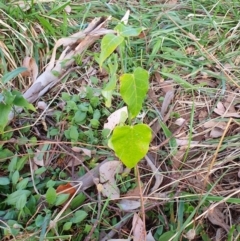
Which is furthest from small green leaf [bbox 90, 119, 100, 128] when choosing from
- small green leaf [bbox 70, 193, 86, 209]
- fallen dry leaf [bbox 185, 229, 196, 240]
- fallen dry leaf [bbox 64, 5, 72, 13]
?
fallen dry leaf [bbox 64, 5, 72, 13]

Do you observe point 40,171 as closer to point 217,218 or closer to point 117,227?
point 117,227

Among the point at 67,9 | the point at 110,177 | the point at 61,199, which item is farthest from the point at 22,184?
the point at 67,9

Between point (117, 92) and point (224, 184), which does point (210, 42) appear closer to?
point (117, 92)

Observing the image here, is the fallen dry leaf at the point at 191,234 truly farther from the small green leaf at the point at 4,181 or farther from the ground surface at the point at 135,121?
the small green leaf at the point at 4,181

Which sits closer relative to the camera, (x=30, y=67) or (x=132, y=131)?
(x=132, y=131)

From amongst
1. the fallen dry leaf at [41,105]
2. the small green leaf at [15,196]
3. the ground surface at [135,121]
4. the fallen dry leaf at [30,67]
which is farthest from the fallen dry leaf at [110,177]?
the fallen dry leaf at [30,67]

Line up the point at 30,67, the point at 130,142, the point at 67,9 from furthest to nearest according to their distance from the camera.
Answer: the point at 67,9 < the point at 30,67 < the point at 130,142
